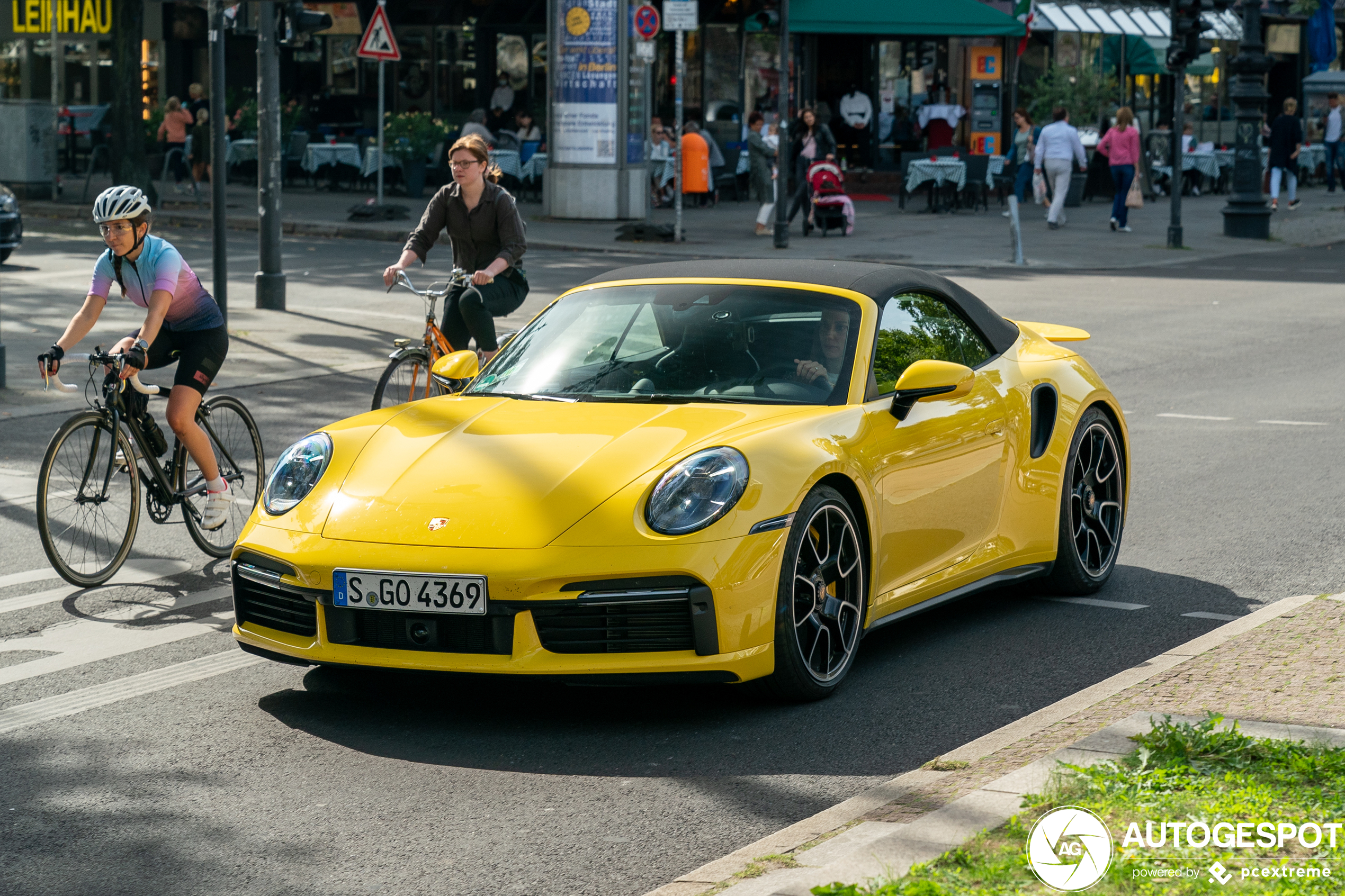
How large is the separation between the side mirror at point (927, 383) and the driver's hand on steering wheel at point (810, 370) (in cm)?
26

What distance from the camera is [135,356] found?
23.4ft

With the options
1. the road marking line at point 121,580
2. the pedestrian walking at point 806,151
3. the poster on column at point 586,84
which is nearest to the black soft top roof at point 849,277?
the road marking line at point 121,580

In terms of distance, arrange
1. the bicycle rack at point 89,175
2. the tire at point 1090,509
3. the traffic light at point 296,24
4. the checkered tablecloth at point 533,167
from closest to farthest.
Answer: the tire at point 1090,509 → the traffic light at point 296,24 → the bicycle rack at point 89,175 → the checkered tablecloth at point 533,167

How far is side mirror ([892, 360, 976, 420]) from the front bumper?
0.92m

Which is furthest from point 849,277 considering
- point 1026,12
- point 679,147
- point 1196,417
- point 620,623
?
point 1026,12

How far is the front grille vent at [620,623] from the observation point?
518 cm

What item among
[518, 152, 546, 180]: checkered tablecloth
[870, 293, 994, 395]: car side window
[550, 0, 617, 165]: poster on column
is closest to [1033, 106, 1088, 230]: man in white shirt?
[550, 0, 617, 165]: poster on column

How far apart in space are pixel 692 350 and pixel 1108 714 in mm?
2004

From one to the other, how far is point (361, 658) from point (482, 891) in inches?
53.9

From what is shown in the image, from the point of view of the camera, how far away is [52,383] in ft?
23.8

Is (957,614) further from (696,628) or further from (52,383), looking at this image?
(52,383)

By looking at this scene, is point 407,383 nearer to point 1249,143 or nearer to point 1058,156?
point 1058,156

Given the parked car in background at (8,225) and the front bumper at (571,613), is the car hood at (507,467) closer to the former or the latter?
the front bumper at (571,613)

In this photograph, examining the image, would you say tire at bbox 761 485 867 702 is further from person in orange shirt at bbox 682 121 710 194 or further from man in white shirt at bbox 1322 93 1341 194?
man in white shirt at bbox 1322 93 1341 194
